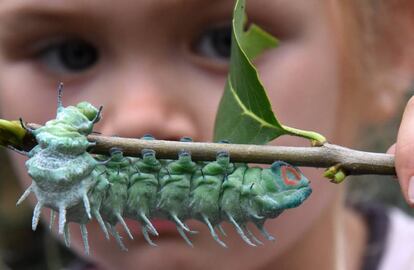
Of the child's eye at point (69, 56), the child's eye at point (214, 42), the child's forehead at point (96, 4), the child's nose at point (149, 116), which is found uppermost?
the child's forehead at point (96, 4)

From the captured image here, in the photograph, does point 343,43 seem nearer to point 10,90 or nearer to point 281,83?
point 281,83

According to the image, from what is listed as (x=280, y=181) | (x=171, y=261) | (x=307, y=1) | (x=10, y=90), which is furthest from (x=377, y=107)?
(x=280, y=181)

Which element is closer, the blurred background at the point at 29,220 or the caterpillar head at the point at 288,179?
the caterpillar head at the point at 288,179

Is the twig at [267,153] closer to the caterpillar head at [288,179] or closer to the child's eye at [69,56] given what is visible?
the caterpillar head at [288,179]

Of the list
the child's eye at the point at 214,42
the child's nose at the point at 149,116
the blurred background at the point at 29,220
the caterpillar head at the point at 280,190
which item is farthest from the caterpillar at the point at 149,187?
the blurred background at the point at 29,220

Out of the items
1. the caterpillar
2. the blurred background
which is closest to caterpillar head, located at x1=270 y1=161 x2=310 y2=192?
the caterpillar

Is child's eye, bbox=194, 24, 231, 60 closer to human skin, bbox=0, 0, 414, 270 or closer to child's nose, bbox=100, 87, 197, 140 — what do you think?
human skin, bbox=0, 0, 414, 270

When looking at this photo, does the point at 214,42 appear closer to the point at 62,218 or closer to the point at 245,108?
the point at 245,108

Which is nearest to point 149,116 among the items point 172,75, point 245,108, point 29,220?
point 172,75
